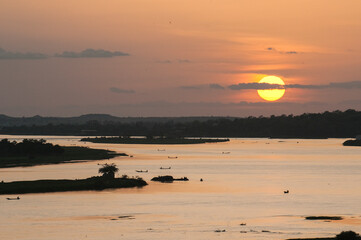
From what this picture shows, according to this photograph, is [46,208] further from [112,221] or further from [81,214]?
[112,221]

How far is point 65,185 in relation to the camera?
342ft

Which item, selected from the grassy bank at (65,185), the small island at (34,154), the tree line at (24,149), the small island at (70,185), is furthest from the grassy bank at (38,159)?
the grassy bank at (65,185)

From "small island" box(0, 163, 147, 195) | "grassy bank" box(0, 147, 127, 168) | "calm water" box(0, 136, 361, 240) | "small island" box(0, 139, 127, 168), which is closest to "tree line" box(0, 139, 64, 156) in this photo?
"small island" box(0, 139, 127, 168)

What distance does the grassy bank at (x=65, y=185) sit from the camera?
100m

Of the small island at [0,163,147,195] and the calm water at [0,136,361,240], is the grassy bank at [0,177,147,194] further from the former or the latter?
the calm water at [0,136,361,240]

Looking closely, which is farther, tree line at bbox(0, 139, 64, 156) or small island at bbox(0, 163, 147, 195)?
tree line at bbox(0, 139, 64, 156)

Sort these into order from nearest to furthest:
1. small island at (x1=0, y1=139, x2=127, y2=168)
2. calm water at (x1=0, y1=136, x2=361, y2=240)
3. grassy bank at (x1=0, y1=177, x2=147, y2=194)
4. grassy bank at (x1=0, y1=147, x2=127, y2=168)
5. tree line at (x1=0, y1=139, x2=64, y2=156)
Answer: calm water at (x1=0, y1=136, x2=361, y2=240) → grassy bank at (x1=0, y1=177, x2=147, y2=194) → grassy bank at (x1=0, y1=147, x2=127, y2=168) → small island at (x1=0, y1=139, x2=127, y2=168) → tree line at (x1=0, y1=139, x2=64, y2=156)

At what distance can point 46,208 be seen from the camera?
84125mm

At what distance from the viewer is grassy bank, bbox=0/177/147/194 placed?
10038 centimetres

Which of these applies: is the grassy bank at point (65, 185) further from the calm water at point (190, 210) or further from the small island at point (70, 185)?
the calm water at point (190, 210)

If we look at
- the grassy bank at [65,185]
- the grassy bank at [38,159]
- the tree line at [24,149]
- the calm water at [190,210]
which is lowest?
the calm water at [190,210]

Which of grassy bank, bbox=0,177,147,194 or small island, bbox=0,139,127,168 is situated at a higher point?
small island, bbox=0,139,127,168

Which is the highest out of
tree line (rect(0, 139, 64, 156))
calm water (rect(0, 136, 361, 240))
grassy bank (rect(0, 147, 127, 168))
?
tree line (rect(0, 139, 64, 156))

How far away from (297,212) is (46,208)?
29022 millimetres
